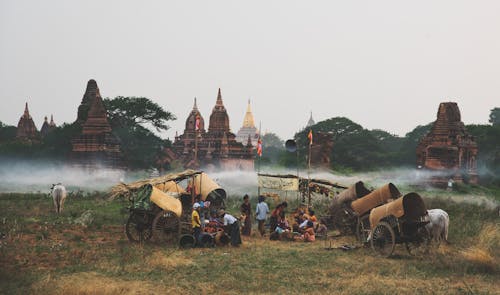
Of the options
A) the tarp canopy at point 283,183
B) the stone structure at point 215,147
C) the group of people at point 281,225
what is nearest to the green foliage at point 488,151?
the stone structure at point 215,147

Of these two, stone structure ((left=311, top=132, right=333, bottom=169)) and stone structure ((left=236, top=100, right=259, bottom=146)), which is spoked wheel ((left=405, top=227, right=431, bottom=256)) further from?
stone structure ((left=236, top=100, right=259, bottom=146))

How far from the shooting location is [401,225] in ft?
39.6

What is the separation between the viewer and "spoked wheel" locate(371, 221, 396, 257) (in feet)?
39.3

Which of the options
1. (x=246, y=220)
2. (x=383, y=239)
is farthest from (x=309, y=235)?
(x=383, y=239)

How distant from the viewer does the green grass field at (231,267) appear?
29.6 feet

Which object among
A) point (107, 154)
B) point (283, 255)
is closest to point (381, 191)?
point (283, 255)

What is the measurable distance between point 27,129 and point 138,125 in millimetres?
20324

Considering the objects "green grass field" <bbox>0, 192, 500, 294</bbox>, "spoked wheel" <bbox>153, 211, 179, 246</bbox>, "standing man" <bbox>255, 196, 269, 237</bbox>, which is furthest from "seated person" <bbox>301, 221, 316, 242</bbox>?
"spoked wheel" <bbox>153, 211, 179, 246</bbox>

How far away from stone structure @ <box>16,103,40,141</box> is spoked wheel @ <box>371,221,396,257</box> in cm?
6246

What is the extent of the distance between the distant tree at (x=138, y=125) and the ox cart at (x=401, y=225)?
43.1m

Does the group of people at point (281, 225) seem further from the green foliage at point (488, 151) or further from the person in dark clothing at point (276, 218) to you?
the green foliage at point (488, 151)

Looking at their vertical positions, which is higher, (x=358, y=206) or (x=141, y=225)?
(x=358, y=206)

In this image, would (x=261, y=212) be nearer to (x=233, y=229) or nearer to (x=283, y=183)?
(x=233, y=229)

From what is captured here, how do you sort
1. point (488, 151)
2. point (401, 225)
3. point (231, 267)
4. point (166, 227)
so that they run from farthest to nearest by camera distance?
point (488, 151)
point (166, 227)
point (401, 225)
point (231, 267)
